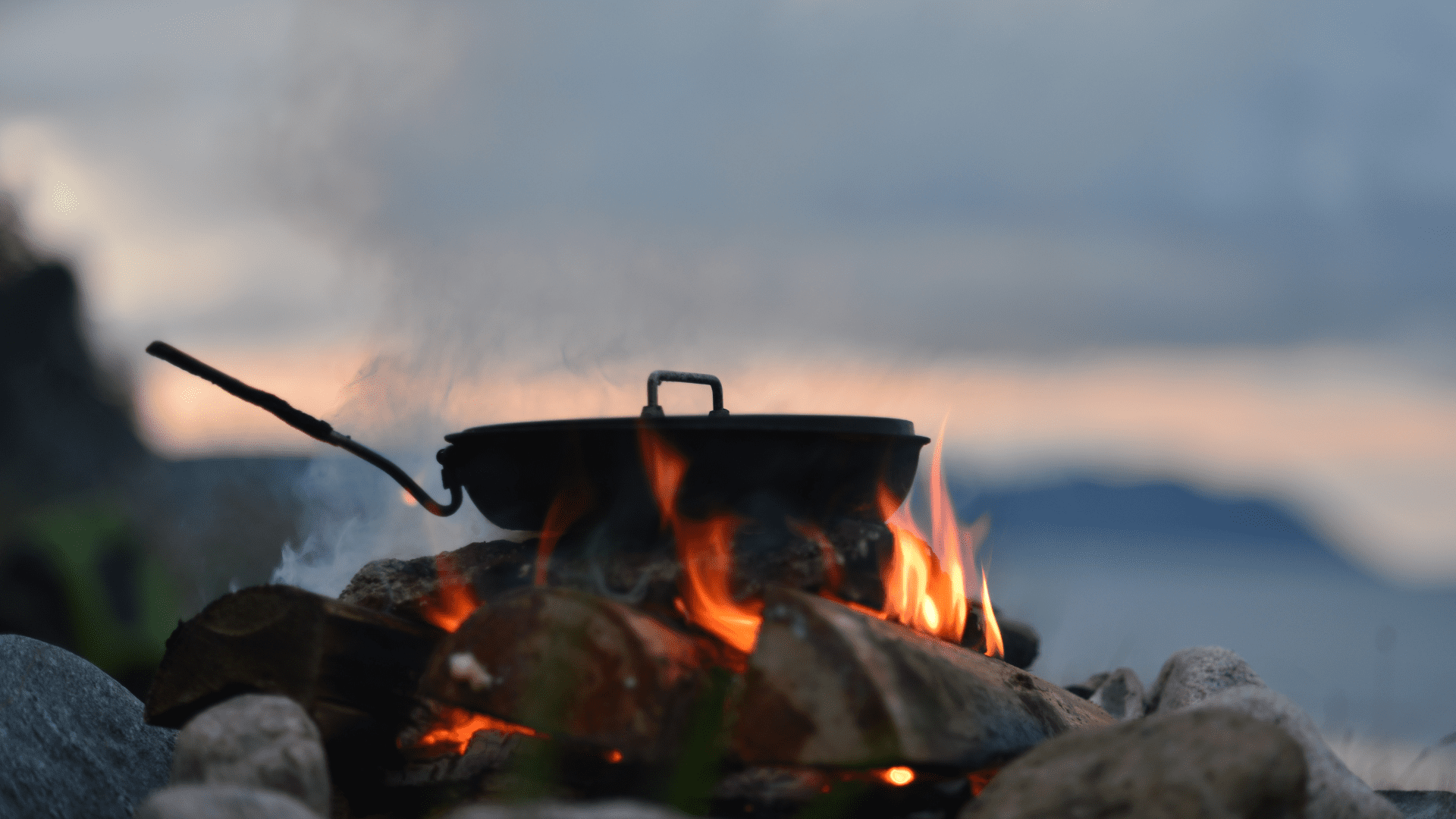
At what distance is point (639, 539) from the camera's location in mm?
2672

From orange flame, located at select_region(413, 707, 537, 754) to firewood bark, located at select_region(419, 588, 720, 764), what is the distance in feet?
1.52

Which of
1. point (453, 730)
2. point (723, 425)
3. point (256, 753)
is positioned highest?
point (723, 425)

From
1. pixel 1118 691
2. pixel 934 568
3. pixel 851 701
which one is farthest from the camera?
pixel 1118 691

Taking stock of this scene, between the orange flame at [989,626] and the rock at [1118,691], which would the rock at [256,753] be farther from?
the rock at [1118,691]

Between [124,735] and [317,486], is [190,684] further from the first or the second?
[317,486]

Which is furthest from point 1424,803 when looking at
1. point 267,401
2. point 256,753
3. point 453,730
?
point 267,401

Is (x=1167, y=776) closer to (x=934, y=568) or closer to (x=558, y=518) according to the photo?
(x=934, y=568)

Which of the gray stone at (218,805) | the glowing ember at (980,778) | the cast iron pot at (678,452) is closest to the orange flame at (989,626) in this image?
the cast iron pot at (678,452)

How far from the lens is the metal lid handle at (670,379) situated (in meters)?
2.56

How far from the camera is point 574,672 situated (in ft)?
6.77

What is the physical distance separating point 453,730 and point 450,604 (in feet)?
1.13

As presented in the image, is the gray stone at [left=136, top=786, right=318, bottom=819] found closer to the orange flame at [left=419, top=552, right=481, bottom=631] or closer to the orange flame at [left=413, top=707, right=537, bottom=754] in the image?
the orange flame at [left=413, top=707, right=537, bottom=754]

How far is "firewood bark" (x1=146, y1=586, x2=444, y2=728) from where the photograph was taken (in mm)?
2363

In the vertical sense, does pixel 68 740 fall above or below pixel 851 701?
below
